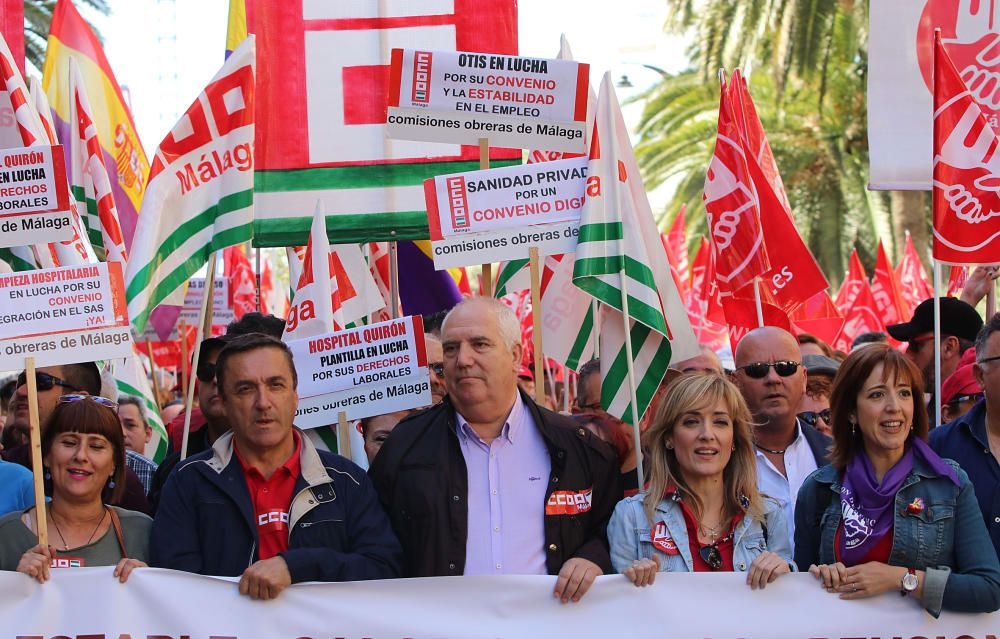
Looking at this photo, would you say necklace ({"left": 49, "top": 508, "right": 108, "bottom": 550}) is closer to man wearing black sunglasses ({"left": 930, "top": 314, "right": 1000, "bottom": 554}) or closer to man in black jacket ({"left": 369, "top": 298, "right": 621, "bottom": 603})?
man in black jacket ({"left": 369, "top": 298, "right": 621, "bottom": 603})

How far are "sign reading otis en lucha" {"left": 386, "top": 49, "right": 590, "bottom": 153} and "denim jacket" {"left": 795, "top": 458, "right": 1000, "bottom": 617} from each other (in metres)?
2.60

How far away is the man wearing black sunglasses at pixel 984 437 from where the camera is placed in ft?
14.4

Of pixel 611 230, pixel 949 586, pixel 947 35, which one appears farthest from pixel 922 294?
pixel 949 586

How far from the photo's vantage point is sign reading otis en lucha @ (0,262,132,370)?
14.7ft

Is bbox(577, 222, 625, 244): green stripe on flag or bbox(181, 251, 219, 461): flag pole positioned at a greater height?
bbox(577, 222, 625, 244): green stripe on flag

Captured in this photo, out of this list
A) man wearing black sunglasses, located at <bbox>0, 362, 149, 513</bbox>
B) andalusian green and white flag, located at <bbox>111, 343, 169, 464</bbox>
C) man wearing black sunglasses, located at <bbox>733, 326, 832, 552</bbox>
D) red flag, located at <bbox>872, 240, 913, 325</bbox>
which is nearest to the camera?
man wearing black sunglasses, located at <bbox>733, 326, 832, 552</bbox>

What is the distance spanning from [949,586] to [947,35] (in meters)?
3.91

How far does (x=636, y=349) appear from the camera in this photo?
5.41m

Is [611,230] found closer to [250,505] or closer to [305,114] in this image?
[250,505]

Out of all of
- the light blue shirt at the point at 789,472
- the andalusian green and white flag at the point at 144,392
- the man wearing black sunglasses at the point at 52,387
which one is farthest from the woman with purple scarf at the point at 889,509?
the andalusian green and white flag at the point at 144,392

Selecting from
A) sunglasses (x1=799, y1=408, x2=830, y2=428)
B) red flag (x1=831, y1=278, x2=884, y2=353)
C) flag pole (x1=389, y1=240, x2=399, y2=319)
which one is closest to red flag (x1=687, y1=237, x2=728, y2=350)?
red flag (x1=831, y1=278, x2=884, y2=353)

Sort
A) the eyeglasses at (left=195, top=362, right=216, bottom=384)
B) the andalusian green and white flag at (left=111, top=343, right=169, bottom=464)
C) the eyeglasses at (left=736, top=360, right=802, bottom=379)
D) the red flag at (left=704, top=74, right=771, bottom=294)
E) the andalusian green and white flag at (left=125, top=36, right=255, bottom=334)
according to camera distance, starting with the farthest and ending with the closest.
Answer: the andalusian green and white flag at (left=111, top=343, right=169, bottom=464) → the red flag at (left=704, top=74, right=771, bottom=294) → the andalusian green and white flag at (left=125, top=36, right=255, bottom=334) → the eyeglasses at (left=195, top=362, right=216, bottom=384) → the eyeglasses at (left=736, top=360, right=802, bottom=379)

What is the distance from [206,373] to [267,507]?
1652 millimetres

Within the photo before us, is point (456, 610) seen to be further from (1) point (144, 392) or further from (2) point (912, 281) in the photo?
(2) point (912, 281)
